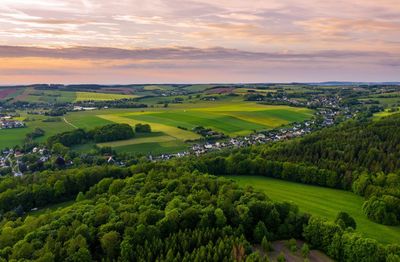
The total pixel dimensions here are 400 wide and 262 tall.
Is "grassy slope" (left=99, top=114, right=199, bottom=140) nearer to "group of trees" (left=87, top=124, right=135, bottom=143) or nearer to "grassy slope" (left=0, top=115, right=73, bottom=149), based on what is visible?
"group of trees" (left=87, top=124, right=135, bottom=143)

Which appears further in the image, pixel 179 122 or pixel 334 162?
Answer: pixel 179 122

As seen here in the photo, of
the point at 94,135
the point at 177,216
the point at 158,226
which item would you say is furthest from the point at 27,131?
the point at 158,226

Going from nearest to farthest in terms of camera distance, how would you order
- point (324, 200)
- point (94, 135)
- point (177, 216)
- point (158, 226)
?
point (158, 226), point (177, 216), point (324, 200), point (94, 135)

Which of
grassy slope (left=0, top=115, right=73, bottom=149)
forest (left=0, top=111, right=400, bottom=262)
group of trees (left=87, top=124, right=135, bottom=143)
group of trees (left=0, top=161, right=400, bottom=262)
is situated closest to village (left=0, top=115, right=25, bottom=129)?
grassy slope (left=0, top=115, right=73, bottom=149)

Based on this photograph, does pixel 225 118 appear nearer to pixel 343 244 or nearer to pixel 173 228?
pixel 343 244

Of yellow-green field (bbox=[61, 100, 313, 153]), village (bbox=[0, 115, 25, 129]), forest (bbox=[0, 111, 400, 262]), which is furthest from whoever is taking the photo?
village (bbox=[0, 115, 25, 129])

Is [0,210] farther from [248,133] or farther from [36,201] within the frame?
[248,133]

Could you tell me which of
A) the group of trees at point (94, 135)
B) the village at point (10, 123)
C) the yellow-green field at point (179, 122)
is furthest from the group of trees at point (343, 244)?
the village at point (10, 123)

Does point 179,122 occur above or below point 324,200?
above

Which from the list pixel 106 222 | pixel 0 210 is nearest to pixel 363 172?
pixel 106 222
